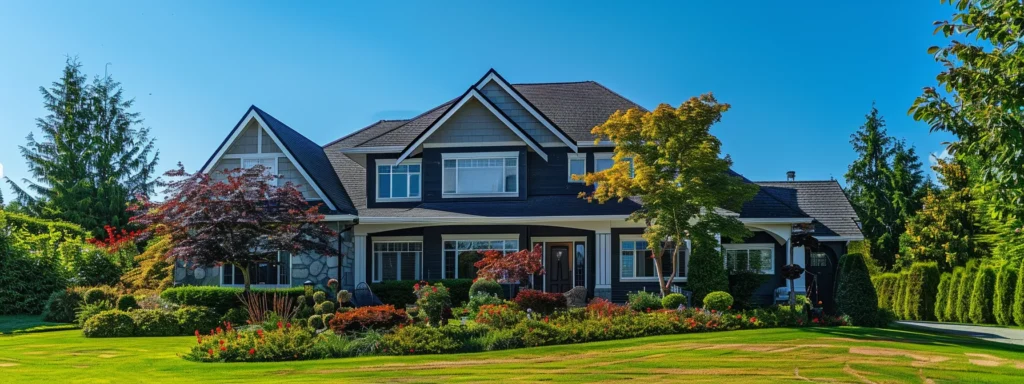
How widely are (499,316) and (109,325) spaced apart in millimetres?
8552

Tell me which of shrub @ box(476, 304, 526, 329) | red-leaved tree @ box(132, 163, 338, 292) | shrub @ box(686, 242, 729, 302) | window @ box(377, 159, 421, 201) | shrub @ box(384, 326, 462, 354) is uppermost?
window @ box(377, 159, 421, 201)

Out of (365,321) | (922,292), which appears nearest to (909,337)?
(365,321)

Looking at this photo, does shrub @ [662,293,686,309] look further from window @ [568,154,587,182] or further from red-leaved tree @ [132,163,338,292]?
red-leaved tree @ [132,163,338,292]

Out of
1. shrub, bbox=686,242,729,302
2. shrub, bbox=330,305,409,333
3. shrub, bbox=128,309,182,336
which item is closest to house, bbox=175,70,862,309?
shrub, bbox=686,242,729,302

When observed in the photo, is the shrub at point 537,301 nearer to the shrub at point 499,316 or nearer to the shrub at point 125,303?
the shrub at point 499,316

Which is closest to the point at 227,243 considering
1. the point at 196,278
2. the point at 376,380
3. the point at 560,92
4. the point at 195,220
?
the point at 195,220

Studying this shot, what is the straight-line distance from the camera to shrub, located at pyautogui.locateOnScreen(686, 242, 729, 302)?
19.3 metres

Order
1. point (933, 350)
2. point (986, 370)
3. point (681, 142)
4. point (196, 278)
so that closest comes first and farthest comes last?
point (986, 370) < point (933, 350) < point (681, 142) < point (196, 278)

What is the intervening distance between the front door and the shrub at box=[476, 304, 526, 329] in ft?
26.7

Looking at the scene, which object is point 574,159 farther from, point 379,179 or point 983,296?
point 983,296

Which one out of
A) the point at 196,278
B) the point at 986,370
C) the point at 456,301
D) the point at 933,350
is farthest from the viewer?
the point at 196,278

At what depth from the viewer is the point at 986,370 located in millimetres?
12008

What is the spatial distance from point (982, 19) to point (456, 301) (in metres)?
15.1

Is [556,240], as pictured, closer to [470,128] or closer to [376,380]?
[470,128]
